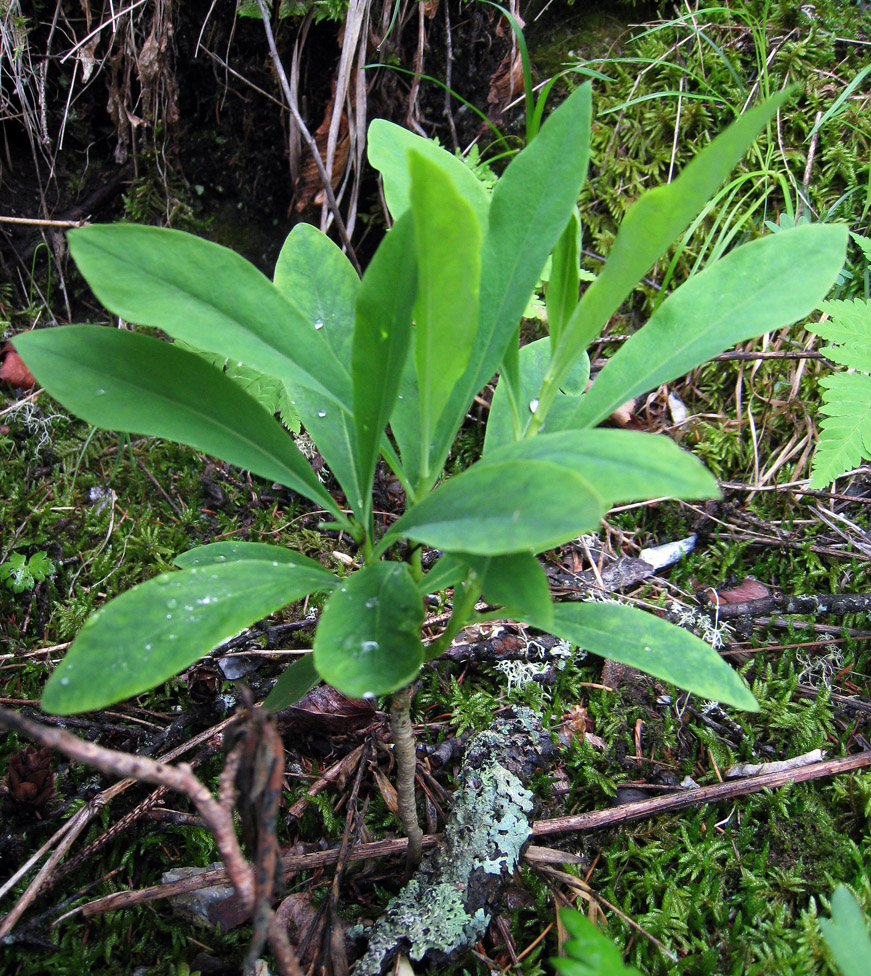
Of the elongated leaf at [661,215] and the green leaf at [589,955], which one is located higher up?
the elongated leaf at [661,215]

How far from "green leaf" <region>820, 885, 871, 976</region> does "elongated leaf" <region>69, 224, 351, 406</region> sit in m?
1.04

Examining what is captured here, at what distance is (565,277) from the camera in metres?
1.05

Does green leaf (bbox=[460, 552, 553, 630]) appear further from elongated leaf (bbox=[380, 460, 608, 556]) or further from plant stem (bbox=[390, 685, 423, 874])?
plant stem (bbox=[390, 685, 423, 874])

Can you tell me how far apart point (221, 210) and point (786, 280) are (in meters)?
2.29

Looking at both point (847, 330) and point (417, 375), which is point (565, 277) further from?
point (847, 330)

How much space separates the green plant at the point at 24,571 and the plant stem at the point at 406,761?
1255 mm

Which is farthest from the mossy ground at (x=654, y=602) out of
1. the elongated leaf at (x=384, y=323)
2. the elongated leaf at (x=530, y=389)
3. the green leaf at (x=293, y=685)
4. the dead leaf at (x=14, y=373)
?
the elongated leaf at (x=384, y=323)

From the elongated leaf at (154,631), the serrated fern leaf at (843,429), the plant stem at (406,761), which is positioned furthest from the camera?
the serrated fern leaf at (843,429)

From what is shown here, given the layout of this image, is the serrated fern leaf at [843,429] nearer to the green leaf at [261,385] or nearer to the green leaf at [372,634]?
the green leaf at [372,634]

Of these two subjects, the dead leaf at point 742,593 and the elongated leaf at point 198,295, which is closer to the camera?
the elongated leaf at point 198,295

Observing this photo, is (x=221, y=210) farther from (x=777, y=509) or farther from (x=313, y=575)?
(x=777, y=509)

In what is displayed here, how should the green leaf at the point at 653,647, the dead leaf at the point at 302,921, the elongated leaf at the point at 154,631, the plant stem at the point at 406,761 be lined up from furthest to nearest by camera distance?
the dead leaf at the point at 302,921 → the plant stem at the point at 406,761 → the green leaf at the point at 653,647 → the elongated leaf at the point at 154,631

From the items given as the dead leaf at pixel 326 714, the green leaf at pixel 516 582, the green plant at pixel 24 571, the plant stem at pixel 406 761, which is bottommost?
the dead leaf at pixel 326 714

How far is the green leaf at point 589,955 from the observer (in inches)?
30.6
